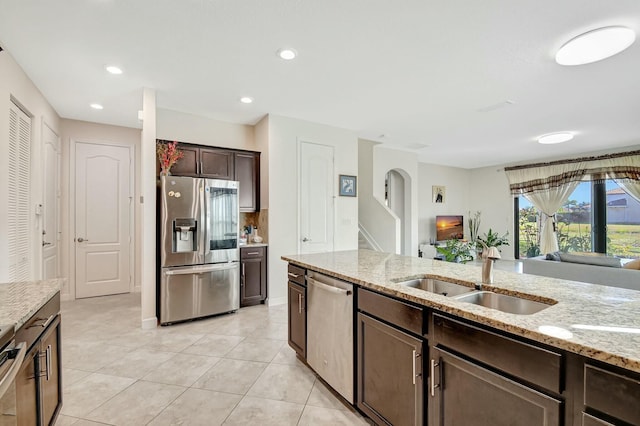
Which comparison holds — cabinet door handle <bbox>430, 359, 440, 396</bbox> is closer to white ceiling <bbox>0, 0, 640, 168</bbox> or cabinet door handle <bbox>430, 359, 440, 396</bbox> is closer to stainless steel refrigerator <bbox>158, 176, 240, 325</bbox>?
white ceiling <bbox>0, 0, 640, 168</bbox>

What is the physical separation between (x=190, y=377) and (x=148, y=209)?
1963 millimetres

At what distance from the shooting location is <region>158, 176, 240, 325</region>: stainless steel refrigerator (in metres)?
3.47

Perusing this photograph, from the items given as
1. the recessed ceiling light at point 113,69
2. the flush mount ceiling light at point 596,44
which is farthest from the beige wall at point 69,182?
the flush mount ceiling light at point 596,44

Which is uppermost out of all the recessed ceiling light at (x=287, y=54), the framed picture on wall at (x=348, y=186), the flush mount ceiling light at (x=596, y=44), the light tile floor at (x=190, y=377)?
the recessed ceiling light at (x=287, y=54)

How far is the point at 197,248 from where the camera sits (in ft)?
11.9

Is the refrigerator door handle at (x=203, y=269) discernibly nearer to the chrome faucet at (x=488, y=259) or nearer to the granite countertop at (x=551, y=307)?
the granite countertop at (x=551, y=307)

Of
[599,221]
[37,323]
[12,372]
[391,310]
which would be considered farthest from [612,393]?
[599,221]

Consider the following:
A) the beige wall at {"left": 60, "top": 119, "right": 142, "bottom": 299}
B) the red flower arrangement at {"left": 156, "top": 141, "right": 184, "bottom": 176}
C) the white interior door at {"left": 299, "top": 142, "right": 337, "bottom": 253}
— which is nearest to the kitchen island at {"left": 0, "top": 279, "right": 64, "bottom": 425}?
the red flower arrangement at {"left": 156, "top": 141, "right": 184, "bottom": 176}

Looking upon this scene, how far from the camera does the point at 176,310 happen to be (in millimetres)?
3492

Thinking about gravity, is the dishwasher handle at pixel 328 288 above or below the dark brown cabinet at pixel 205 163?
below

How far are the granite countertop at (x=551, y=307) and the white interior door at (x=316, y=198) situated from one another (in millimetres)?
2281

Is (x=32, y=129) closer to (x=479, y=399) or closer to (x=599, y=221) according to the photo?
(x=479, y=399)

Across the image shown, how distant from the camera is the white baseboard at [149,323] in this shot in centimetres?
338

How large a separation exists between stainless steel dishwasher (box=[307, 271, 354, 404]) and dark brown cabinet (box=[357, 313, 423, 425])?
0.10 m
